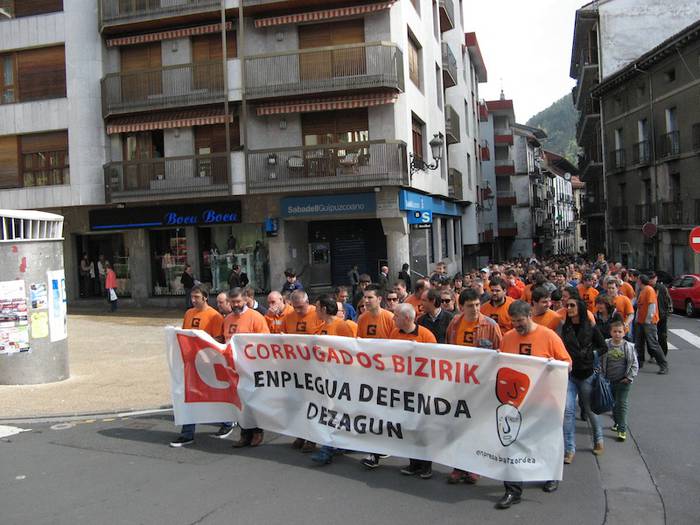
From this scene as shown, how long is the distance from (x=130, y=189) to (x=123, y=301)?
14.9ft

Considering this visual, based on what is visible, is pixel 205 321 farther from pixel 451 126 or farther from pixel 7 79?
pixel 451 126

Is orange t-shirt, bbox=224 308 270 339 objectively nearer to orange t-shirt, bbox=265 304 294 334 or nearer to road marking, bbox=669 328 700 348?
orange t-shirt, bbox=265 304 294 334

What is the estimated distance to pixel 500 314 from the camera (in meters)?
8.87

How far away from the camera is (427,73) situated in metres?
27.6

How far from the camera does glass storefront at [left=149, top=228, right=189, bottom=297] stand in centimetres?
2506

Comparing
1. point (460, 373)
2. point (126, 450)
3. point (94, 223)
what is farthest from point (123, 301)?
point (460, 373)

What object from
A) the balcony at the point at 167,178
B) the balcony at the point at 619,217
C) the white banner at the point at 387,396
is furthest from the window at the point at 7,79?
the balcony at the point at 619,217

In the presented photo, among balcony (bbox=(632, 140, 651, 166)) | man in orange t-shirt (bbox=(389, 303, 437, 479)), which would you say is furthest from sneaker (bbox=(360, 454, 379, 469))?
balcony (bbox=(632, 140, 651, 166))

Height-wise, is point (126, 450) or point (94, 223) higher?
point (94, 223)

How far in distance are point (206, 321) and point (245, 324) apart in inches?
26.4

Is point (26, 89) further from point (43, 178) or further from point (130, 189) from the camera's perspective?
point (130, 189)

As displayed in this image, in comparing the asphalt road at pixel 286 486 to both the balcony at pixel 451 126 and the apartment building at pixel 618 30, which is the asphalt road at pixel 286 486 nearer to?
the balcony at pixel 451 126

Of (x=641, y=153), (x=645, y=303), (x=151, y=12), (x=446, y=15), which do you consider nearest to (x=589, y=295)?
(x=645, y=303)

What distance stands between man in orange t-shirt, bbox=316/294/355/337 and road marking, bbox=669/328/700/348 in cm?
1098
